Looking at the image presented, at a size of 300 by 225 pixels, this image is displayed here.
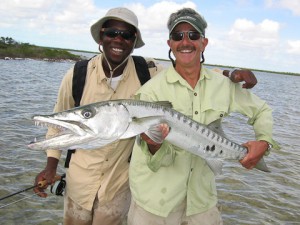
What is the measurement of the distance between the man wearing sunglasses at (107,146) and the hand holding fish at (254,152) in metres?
1.67

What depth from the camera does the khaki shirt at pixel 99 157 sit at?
5.16m

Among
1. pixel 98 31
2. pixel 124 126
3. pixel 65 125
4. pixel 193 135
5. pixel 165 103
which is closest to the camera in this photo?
pixel 65 125

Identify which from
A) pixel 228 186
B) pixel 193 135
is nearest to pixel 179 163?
pixel 193 135

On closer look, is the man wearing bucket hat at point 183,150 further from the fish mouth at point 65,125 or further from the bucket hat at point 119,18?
the fish mouth at point 65,125

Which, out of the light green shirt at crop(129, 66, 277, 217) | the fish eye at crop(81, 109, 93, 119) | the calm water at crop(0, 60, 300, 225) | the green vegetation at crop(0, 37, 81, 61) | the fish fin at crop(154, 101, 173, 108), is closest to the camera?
the fish eye at crop(81, 109, 93, 119)

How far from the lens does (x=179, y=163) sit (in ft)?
14.7

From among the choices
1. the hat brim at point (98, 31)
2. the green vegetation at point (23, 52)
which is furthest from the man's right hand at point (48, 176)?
the green vegetation at point (23, 52)

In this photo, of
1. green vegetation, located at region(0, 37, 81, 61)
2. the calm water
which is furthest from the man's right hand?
green vegetation, located at region(0, 37, 81, 61)

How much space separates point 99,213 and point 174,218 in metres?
1.28

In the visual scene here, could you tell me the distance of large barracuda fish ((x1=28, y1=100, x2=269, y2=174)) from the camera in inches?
148

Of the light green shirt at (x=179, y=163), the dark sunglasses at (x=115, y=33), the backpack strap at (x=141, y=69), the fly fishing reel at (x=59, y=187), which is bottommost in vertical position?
the fly fishing reel at (x=59, y=187)

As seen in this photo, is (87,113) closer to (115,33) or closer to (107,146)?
(107,146)

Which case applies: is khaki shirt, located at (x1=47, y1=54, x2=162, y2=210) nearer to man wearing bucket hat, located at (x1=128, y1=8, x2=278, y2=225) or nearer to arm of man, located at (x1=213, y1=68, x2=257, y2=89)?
man wearing bucket hat, located at (x1=128, y1=8, x2=278, y2=225)

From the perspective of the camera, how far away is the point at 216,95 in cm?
461
